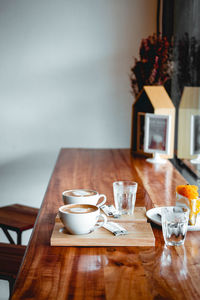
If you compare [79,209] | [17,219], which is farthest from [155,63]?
[79,209]

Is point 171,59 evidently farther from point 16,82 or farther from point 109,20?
point 16,82

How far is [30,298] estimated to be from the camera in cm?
82

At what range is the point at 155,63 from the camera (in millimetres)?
2447

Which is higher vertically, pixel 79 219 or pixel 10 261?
pixel 79 219

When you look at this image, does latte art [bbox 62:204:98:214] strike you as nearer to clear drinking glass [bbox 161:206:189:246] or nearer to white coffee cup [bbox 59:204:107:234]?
white coffee cup [bbox 59:204:107:234]

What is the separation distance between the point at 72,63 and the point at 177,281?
2.62 meters

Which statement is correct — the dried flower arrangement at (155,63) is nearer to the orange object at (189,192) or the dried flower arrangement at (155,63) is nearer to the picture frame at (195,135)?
the picture frame at (195,135)

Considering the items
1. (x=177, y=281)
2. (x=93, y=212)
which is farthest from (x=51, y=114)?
(x=177, y=281)

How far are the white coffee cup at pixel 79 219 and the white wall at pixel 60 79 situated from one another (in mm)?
Result: 2249

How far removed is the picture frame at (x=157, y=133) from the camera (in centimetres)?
235

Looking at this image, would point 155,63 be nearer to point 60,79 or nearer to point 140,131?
point 140,131

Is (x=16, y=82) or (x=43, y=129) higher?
(x=16, y=82)

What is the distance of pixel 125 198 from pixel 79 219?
0.30m

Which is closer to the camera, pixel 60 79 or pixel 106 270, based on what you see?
pixel 106 270
